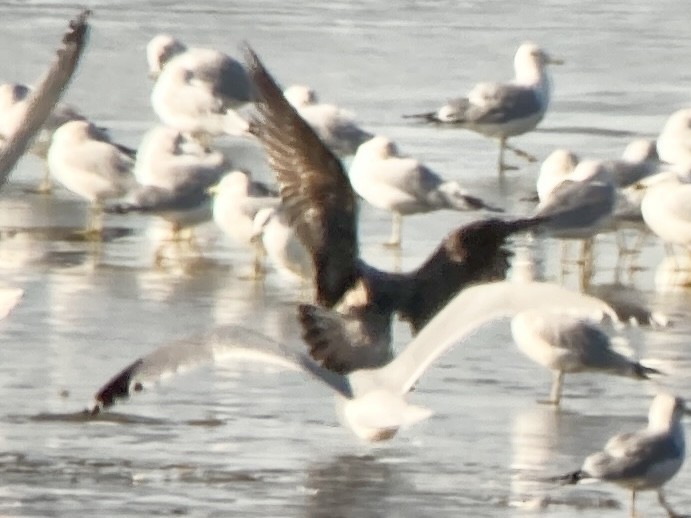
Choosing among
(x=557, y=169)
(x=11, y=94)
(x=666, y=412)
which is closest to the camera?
(x=666, y=412)

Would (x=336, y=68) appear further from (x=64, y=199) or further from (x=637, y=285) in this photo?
(x=637, y=285)

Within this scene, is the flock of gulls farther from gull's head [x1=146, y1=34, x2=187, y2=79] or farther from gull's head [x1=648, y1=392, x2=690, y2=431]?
gull's head [x1=146, y1=34, x2=187, y2=79]

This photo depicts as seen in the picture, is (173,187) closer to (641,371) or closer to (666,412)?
(641,371)

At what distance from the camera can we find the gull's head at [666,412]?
27.1 ft

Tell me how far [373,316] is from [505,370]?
45.5 inches

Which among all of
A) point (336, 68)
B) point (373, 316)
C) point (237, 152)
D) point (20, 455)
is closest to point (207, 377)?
point (373, 316)

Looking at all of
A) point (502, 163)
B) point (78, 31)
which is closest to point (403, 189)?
point (502, 163)

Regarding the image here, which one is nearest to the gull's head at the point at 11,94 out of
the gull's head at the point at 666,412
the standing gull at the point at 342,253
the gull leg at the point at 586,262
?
the gull leg at the point at 586,262

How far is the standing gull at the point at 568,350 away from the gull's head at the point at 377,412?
1.99 metres

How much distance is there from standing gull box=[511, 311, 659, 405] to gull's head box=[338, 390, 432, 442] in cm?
199

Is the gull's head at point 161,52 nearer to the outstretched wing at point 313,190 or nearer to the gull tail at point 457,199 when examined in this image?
the gull tail at point 457,199

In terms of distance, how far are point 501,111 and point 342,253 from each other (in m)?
7.77

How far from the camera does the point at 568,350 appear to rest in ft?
31.7

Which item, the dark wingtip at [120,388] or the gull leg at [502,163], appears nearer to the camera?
the dark wingtip at [120,388]
